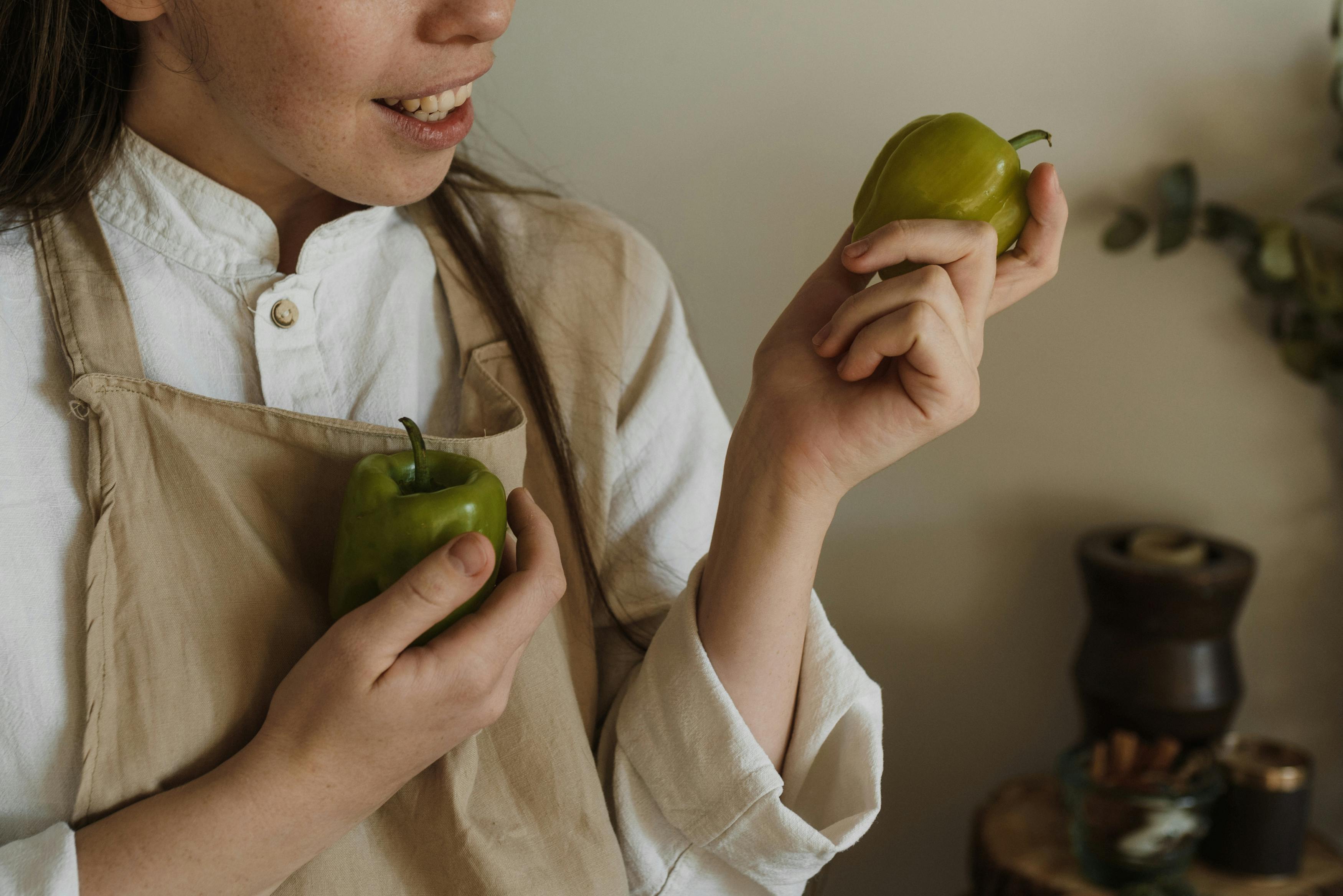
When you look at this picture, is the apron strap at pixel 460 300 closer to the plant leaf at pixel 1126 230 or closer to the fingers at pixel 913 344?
the fingers at pixel 913 344

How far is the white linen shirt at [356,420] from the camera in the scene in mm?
641

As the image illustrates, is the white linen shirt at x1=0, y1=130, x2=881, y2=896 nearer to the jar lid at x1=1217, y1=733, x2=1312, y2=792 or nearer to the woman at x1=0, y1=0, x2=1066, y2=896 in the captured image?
the woman at x1=0, y1=0, x2=1066, y2=896

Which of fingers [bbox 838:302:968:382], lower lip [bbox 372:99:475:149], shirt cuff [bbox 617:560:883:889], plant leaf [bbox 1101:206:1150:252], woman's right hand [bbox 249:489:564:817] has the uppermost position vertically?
lower lip [bbox 372:99:475:149]

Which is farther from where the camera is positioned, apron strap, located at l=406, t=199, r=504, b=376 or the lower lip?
apron strap, located at l=406, t=199, r=504, b=376

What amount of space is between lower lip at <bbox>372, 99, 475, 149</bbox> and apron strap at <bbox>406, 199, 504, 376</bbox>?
13cm

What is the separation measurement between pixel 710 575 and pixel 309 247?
0.38 meters

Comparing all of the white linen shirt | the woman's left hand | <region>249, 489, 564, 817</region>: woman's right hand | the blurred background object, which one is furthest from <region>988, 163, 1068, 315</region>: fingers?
the blurred background object

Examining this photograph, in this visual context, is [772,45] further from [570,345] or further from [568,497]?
[568,497]

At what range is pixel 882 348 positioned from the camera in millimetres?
617

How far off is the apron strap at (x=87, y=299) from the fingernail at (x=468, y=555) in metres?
0.24

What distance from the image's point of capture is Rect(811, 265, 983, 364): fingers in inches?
24.1

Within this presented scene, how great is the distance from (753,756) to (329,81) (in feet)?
1.76

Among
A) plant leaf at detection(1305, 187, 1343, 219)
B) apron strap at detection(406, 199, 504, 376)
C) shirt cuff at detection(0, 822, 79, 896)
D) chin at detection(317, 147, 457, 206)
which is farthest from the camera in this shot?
plant leaf at detection(1305, 187, 1343, 219)

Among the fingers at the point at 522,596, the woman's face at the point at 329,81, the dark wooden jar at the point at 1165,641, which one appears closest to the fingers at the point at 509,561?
the fingers at the point at 522,596
